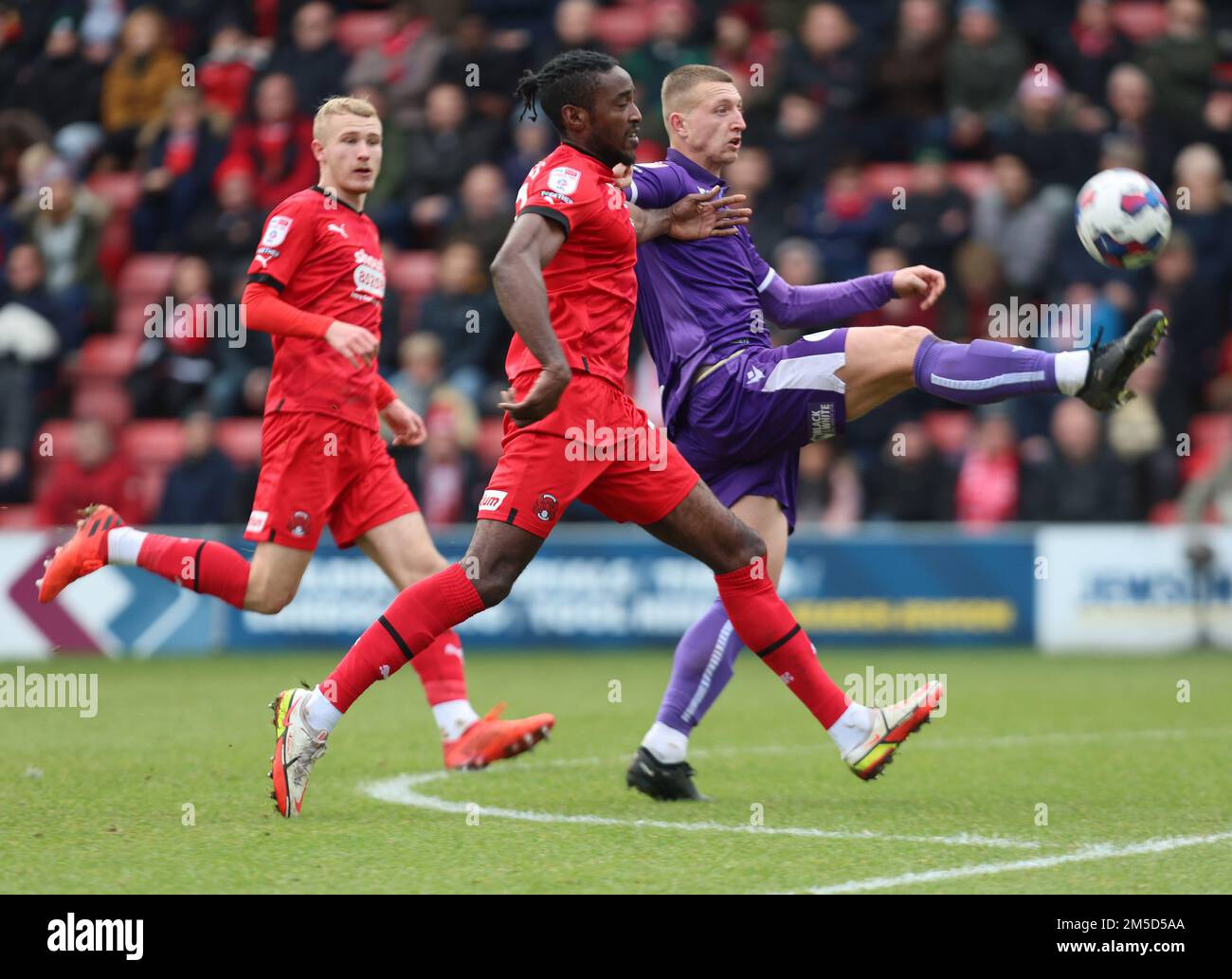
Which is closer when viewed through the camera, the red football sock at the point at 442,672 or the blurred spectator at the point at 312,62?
the red football sock at the point at 442,672

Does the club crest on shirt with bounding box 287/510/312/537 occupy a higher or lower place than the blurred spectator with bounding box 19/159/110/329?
lower

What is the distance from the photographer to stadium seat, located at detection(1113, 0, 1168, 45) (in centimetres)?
1706

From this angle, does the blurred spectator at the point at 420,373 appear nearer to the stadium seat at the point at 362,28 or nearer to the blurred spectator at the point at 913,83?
the blurred spectator at the point at 913,83

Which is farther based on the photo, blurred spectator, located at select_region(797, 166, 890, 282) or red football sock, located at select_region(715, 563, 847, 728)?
blurred spectator, located at select_region(797, 166, 890, 282)

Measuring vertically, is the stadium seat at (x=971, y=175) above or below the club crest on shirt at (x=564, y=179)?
above

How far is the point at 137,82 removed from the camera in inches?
699

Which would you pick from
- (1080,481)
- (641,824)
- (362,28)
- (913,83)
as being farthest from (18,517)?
(641,824)

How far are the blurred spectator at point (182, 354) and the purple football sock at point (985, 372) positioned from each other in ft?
33.2

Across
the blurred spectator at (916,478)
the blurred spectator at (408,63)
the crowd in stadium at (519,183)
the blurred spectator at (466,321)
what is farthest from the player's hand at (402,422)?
the blurred spectator at (408,63)

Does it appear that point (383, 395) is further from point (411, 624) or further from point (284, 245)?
point (411, 624)

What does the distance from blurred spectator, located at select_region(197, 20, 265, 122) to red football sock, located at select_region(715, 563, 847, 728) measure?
477 inches

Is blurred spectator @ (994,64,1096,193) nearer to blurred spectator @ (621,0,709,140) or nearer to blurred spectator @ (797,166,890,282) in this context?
blurred spectator @ (797,166,890,282)

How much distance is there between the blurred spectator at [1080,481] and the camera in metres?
14.0
